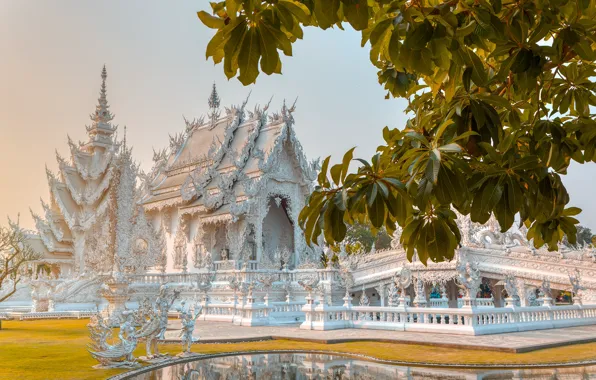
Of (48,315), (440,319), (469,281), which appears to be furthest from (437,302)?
(48,315)

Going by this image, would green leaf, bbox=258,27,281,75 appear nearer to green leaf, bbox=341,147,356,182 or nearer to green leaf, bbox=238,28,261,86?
green leaf, bbox=238,28,261,86

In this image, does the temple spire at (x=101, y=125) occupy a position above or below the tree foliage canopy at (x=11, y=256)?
above

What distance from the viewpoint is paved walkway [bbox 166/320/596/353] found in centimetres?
912

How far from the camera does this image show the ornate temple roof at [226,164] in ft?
71.3

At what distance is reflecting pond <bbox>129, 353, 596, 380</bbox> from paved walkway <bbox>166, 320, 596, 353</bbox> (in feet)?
5.80

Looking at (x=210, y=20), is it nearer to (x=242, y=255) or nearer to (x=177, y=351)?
(x=177, y=351)

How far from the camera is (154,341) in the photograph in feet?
25.3

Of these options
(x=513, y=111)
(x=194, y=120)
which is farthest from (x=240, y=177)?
(x=513, y=111)

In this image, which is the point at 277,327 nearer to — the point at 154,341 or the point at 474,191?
the point at 154,341

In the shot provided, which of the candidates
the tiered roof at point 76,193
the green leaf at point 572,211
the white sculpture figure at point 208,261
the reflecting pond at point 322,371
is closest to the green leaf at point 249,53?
the green leaf at point 572,211

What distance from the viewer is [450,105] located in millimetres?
2104

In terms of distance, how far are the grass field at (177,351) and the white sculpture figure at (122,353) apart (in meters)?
0.20

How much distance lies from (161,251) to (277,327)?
12009 mm

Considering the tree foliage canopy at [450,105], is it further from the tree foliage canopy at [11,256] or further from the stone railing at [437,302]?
the stone railing at [437,302]
